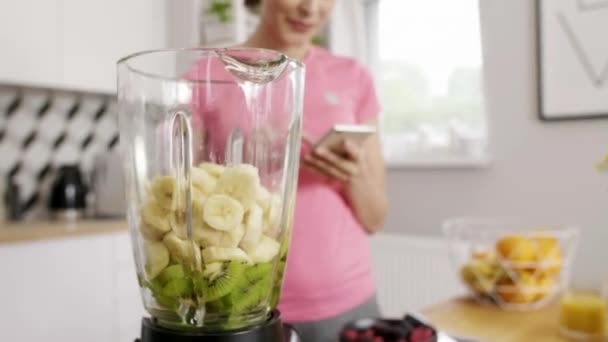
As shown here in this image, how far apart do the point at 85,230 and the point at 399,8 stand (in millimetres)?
1579

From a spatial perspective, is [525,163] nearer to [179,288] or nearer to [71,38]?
[71,38]

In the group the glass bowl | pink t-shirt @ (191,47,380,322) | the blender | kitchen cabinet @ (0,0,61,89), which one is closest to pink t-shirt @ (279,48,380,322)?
pink t-shirt @ (191,47,380,322)

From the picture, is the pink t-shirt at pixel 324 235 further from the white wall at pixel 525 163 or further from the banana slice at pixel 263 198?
the white wall at pixel 525 163

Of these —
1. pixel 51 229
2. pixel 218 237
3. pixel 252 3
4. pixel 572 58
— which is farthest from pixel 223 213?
pixel 572 58

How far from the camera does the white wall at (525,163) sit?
182 centimetres

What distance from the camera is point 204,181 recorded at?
43 cm

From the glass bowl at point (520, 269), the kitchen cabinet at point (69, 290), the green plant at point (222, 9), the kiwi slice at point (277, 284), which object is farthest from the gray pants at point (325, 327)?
the green plant at point (222, 9)

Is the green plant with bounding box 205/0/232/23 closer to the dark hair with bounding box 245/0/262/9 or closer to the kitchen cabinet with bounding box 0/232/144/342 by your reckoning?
the kitchen cabinet with bounding box 0/232/144/342

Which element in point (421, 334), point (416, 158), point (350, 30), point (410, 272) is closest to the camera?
point (421, 334)

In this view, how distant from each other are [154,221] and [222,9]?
2.08 m

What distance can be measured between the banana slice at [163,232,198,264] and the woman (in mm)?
437

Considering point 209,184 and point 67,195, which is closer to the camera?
point 209,184

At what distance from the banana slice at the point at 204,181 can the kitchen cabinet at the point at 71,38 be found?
1741 millimetres

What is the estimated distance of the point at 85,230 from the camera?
186cm
